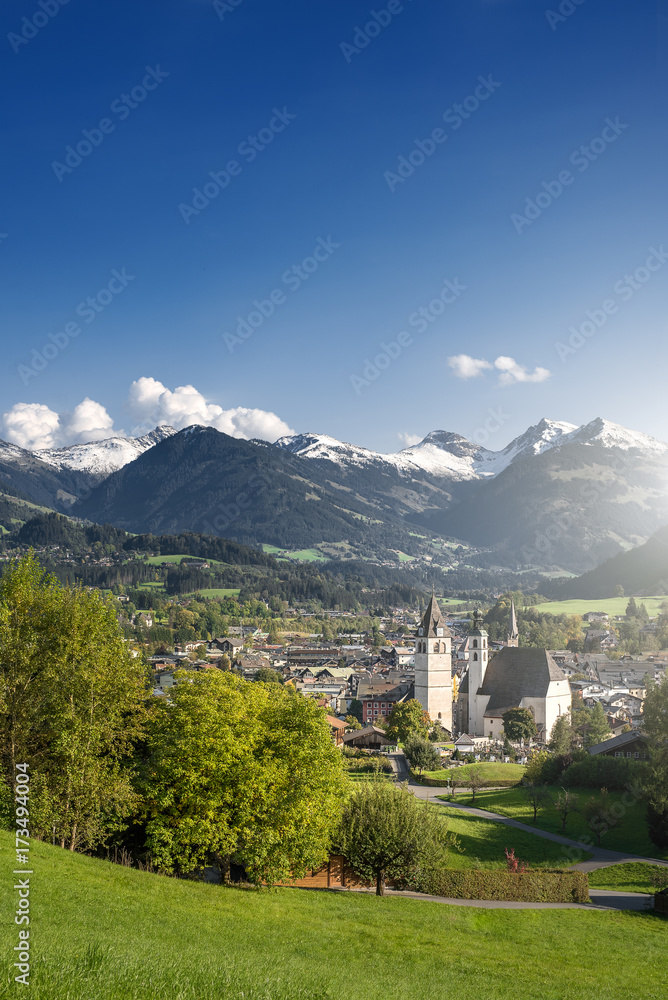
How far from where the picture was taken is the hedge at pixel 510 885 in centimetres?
2780

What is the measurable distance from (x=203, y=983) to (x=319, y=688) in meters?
106

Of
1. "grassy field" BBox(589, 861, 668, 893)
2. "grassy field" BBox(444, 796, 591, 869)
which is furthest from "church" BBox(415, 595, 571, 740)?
"grassy field" BBox(589, 861, 668, 893)

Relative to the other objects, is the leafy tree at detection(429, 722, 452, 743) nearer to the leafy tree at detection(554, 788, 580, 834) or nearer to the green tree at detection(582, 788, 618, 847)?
the leafy tree at detection(554, 788, 580, 834)

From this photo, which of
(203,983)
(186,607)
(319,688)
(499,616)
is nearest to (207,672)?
(203,983)

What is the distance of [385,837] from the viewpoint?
26781mm

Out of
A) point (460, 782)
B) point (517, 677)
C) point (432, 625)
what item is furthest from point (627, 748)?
point (432, 625)

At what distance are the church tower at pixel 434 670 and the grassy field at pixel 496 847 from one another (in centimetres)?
3590

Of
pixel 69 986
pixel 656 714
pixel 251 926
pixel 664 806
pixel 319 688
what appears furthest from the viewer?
pixel 319 688

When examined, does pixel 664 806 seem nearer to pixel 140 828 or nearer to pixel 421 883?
pixel 421 883

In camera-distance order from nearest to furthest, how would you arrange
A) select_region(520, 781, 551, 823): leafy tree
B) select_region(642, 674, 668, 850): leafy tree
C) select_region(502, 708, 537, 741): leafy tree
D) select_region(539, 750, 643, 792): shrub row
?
1. select_region(642, 674, 668, 850): leafy tree
2. select_region(520, 781, 551, 823): leafy tree
3. select_region(539, 750, 643, 792): shrub row
4. select_region(502, 708, 537, 741): leafy tree

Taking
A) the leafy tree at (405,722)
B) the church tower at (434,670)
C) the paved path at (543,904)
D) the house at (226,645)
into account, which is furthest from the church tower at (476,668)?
the house at (226,645)

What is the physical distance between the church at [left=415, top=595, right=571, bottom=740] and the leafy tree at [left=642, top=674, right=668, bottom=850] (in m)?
35.8

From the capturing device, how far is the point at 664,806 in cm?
3541

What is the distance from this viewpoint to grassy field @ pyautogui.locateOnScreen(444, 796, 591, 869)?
34156 millimetres
